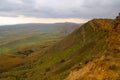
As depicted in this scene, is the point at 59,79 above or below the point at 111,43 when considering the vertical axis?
below

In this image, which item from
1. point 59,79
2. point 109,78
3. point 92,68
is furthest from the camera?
point 59,79

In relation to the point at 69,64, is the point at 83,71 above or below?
above

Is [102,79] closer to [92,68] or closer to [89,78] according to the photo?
[89,78]

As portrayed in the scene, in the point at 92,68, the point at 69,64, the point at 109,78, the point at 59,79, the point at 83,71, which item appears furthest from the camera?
the point at 69,64

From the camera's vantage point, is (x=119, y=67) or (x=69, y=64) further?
(x=69, y=64)

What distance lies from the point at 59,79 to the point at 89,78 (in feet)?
203

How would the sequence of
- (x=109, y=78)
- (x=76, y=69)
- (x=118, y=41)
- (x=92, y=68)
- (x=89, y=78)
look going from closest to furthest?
1. (x=109, y=78)
2. (x=89, y=78)
3. (x=92, y=68)
4. (x=76, y=69)
5. (x=118, y=41)

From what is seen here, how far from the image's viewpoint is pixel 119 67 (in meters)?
88.4

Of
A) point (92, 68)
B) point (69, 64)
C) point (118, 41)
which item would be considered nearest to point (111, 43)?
point (118, 41)

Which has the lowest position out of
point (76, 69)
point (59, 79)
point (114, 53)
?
point (59, 79)

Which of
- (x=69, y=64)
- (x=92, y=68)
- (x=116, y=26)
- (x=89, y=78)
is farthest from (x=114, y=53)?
(x=69, y=64)

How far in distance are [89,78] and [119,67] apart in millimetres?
10441

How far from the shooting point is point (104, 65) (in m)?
91.7

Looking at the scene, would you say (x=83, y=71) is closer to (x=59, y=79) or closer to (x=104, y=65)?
(x=104, y=65)
